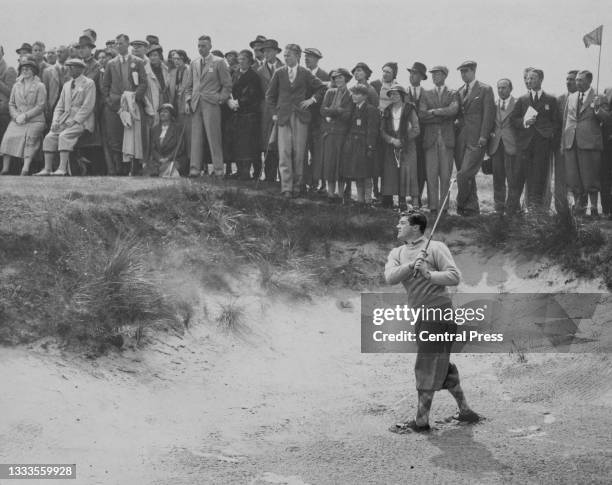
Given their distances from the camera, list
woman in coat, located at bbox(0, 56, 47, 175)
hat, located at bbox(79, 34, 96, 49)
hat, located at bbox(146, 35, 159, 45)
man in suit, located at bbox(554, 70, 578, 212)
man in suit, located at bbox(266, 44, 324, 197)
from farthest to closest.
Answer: hat, located at bbox(146, 35, 159, 45)
hat, located at bbox(79, 34, 96, 49)
woman in coat, located at bbox(0, 56, 47, 175)
man in suit, located at bbox(266, 44, 324, 197)
man in suit, located at bbox(554, 70, 578, 212)

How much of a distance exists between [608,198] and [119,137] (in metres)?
7.70

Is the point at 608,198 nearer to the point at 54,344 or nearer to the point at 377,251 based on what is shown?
the point at 377,251

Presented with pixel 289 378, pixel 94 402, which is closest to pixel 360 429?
pixel 289 378

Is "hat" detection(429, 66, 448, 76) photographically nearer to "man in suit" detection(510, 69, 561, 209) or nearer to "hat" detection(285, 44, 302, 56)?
"man in suit" detection(510, 69, 561, 209)

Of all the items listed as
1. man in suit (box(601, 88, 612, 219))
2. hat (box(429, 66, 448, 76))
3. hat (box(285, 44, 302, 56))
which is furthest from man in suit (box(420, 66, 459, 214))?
man in suit (box(601, 88, 612, 219))

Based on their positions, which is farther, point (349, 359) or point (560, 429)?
point (349, 359)

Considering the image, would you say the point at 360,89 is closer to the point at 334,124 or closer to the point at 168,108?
the point at 334,124

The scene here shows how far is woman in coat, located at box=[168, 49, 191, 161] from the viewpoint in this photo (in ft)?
51.4

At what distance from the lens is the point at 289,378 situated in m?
11.0

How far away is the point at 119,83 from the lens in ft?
51.7

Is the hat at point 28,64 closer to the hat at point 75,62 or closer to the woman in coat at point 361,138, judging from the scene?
the hat at point 75,62

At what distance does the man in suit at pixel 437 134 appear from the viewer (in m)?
14.5

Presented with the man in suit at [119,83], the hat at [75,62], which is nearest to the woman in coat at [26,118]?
the hat at [75,62]

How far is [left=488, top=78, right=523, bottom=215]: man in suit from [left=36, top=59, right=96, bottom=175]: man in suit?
251 inches
